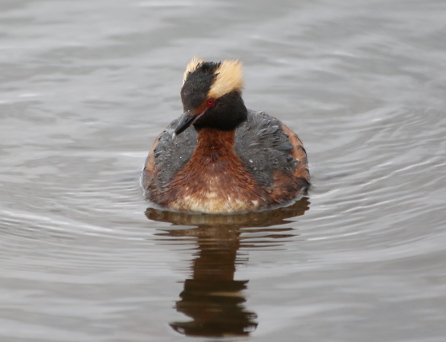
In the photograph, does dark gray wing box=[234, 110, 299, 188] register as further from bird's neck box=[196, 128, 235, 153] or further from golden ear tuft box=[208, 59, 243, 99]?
golden ear tuft box=[208, 59, 243, 99]

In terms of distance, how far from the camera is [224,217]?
1084 centimetres

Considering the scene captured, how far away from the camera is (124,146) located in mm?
13047

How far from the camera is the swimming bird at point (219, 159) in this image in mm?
10586

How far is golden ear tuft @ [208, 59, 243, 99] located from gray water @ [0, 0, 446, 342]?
4.81 ft

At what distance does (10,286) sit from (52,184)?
122 inches

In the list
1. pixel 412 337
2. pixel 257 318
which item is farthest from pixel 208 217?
pixel 412 337

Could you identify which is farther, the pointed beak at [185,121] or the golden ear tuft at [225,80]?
the golden ear tuft at [225,80]

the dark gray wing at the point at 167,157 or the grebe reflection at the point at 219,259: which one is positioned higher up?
the dark gray wing at the point at 167,157

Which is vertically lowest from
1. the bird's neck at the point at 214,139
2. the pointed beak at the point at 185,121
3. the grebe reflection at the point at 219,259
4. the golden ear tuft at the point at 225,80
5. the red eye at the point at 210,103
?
the grebe reflection at the point at 219,259

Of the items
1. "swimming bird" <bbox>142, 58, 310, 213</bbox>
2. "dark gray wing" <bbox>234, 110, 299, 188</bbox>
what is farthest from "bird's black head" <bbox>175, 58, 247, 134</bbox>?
"dark gray wing" <bbox>234, 110, 299, 188</bbox>

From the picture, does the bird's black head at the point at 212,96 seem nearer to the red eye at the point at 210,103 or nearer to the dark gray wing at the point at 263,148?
the red eye at the point at 210,103

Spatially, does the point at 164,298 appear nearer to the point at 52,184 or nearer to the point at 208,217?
the point at 208,217

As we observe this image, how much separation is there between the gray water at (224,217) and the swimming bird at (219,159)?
0.28 metres

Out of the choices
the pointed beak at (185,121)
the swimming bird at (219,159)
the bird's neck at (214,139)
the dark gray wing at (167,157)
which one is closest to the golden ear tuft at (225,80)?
the swimming bird at (219,159)
